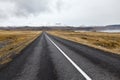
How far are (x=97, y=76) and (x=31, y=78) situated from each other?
3.00 metres

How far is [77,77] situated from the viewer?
9109 millimetres

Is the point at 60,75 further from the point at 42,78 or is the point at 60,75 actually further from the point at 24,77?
the point at 24,77

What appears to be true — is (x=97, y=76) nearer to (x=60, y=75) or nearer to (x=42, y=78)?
(x=60, y=75)

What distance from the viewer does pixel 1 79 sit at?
31.7 feet

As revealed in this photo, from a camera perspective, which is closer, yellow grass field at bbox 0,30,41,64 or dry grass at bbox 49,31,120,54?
yellow grass field at bbox 0,30,41,64

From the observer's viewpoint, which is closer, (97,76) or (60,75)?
(97,76)

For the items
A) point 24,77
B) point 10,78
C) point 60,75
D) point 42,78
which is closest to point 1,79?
point 10,78

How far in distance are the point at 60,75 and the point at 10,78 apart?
236 cm

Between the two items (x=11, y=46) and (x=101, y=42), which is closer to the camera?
(x=11, y=46)

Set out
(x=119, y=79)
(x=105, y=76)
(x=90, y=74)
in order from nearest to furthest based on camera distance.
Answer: (x=119, y=79), (x=105, y=76), (x=90, y=74)

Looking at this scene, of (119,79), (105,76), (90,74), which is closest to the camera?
(119,79)

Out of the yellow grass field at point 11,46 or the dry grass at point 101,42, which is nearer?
the yellow grass field at point 11,46

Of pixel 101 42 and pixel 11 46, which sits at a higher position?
pixel 101 42

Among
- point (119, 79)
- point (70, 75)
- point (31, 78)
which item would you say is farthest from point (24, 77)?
point (119, 79)
